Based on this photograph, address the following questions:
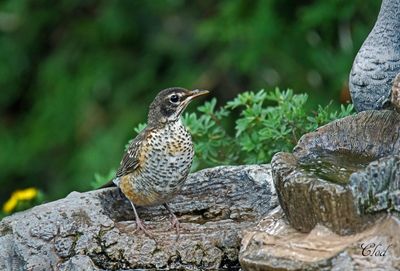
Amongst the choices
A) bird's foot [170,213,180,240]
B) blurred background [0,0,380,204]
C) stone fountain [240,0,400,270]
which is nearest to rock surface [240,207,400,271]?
stone fountain [240,0,400,270]

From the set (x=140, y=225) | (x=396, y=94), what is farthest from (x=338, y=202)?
(x=140, y=225)

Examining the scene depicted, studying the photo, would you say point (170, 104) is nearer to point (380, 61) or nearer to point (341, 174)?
point (380, 61)

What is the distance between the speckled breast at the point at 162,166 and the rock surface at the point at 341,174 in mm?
596

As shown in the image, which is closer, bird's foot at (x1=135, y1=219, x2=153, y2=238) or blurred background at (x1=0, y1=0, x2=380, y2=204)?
bird's foot at (x1=135, y1=219, x2=153, y2=238)

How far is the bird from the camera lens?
174 inches

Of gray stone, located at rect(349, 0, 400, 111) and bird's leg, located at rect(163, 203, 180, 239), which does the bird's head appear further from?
gray stone, located at rect(349, 0, 400, 111)

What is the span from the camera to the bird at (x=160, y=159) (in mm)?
4418

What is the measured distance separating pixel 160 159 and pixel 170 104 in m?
0.27

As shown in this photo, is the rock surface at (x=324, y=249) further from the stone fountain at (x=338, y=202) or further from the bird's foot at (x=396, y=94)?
the bird's foot at (x=396, y=94)

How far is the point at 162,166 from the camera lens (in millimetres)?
4441

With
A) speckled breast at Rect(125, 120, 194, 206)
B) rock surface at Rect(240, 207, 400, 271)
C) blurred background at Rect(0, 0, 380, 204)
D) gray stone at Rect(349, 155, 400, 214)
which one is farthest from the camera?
blurred background at Rect(0, 0, 380, 204)

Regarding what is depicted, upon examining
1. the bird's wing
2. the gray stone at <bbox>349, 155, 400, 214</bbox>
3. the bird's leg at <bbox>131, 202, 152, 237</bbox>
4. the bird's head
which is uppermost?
the bird's head

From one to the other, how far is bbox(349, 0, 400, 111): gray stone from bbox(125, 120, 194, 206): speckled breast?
0.78m

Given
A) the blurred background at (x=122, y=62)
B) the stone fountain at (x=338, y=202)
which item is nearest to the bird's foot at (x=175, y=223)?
the stone fountain at (x=338, y=202)
